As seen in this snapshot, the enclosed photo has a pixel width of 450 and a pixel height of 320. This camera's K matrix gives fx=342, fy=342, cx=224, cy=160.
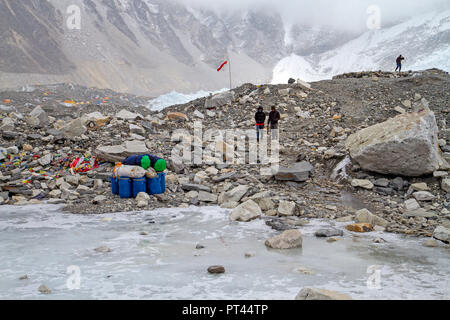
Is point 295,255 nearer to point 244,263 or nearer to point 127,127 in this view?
point 244,263

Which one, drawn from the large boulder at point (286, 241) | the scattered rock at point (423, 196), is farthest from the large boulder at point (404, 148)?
the large boulder at point (286, 241)

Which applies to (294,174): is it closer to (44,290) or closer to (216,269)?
(216,269)

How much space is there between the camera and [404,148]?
6.35m

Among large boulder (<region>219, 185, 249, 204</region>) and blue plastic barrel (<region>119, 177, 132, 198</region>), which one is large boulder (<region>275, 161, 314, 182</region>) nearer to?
large boulder (<region>219, 185, 249, 204</region>)

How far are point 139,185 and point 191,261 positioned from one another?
286 centimetres

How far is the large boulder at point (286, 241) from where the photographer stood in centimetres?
415

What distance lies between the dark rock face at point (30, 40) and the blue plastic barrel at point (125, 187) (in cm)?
4130

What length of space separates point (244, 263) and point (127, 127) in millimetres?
7605

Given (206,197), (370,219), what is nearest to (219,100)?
(206,197)

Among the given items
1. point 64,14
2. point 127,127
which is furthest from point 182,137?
point 64,14

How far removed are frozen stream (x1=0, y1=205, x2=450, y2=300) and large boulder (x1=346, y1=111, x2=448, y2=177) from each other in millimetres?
2229

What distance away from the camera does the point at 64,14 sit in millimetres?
53000
